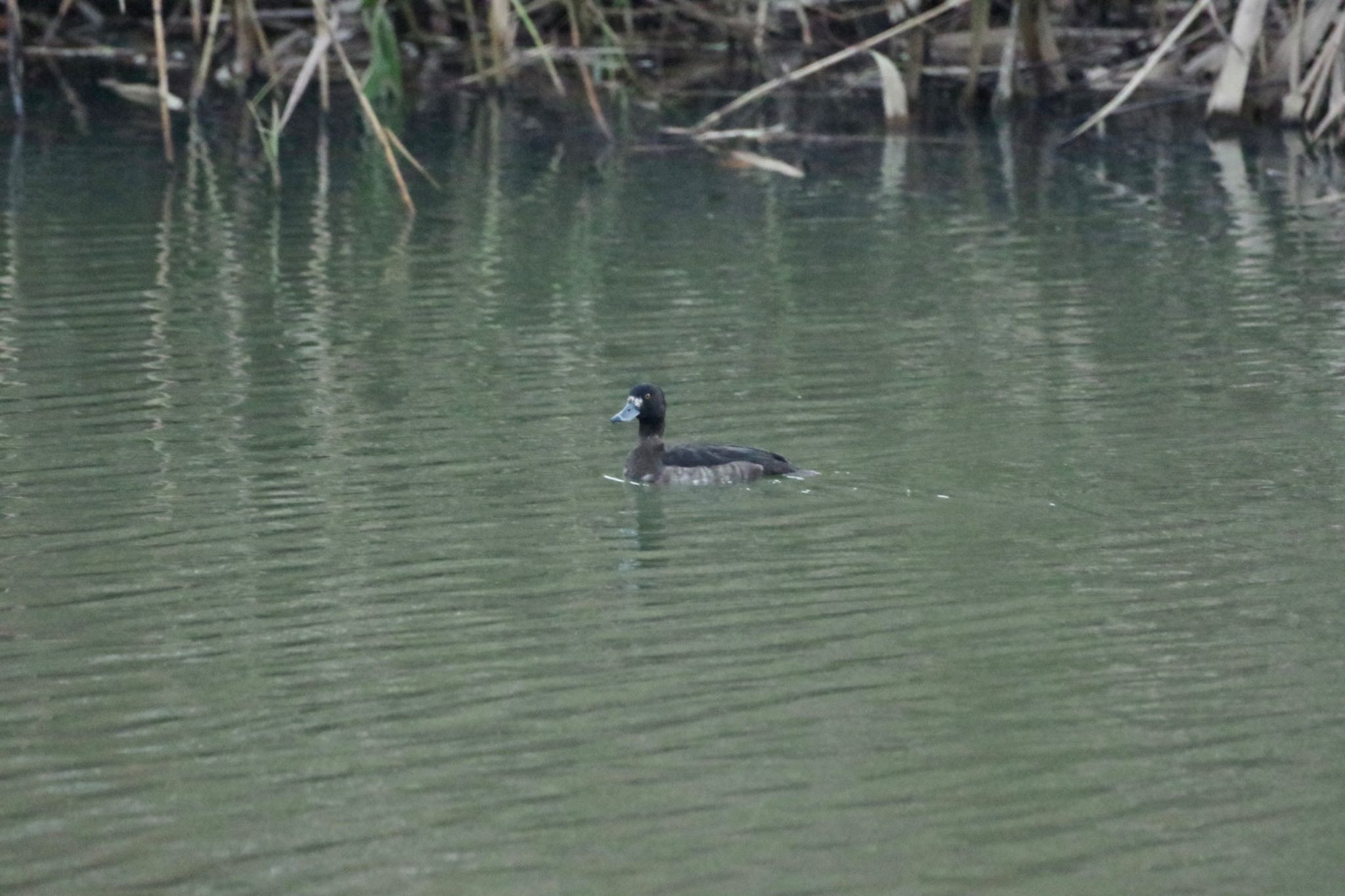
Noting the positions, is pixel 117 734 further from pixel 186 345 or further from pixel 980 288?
pixel 980 288

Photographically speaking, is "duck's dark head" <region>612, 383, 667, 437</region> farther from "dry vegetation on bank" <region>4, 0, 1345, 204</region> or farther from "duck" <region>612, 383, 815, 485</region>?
"dry vegetation on bank" <region>4, 0, 1345, 204</region>

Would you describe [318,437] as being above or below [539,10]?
below

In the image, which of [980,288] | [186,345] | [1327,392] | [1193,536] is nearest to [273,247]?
[186,345]

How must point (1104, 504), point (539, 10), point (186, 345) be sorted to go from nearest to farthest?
point (1104, 504) < point (186, 345) < point (539, 10)

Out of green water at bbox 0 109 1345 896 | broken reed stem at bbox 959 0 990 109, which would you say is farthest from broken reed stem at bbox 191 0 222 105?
broken reed stem at bbox 959 0 990 109

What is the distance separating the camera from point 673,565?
31.5 ft

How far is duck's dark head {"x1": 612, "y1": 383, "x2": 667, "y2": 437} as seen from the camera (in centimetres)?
1134

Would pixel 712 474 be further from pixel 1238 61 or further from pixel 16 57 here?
pixel 16 57

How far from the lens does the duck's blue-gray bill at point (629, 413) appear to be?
449 inches

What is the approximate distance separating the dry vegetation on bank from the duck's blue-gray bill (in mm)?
9423

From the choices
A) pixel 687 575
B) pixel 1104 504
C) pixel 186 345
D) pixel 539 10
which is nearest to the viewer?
pixel 687 575

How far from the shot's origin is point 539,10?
90.4 ft

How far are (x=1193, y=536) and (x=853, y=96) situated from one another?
18790 mm

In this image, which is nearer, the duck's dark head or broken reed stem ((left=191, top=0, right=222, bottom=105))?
the duck's dark head
